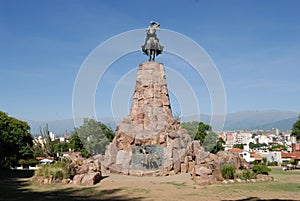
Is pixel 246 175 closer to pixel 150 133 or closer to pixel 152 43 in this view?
pixel 150 133

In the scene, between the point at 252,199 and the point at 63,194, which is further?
the point at 63,194

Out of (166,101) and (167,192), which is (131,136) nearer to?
(166,101)

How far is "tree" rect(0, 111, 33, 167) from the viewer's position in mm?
38844

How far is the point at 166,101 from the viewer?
35750 mm

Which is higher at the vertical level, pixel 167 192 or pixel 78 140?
pixel 78 140

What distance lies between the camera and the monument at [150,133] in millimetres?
31406

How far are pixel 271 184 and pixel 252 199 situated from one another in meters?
6.86

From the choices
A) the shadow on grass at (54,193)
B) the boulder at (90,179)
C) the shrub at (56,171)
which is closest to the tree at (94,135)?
the shrub at (56,171)

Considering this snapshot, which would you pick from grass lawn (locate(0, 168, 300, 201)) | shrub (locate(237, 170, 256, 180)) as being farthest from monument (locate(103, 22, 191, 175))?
shrub (locate(237, 170, 256, 180))

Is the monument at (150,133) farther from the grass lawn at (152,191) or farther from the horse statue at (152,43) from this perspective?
the grass lawn at (152,191)

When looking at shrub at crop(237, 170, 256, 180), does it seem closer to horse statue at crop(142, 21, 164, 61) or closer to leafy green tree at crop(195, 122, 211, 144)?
horse statue at crop(142, 21, 164, 61)

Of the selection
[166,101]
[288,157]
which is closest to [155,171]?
[166,101]

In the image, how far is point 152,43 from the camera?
122 ft

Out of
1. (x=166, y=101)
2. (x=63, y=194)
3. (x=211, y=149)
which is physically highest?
(x=166, y=101)
